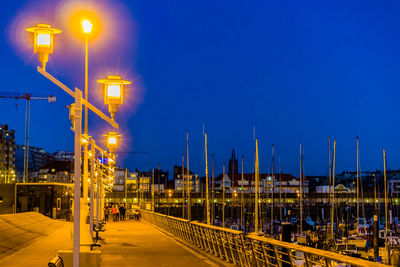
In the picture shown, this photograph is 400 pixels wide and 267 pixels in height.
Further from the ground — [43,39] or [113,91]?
[43,39]

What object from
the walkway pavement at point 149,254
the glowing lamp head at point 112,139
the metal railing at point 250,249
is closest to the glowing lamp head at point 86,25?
the metal railing at point 250,249

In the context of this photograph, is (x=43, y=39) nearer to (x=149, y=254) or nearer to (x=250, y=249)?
(x=250, y=249)

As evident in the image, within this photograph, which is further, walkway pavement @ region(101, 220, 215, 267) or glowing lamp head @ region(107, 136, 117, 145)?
glowing lamp head @ region(107, 136, 117, 145)

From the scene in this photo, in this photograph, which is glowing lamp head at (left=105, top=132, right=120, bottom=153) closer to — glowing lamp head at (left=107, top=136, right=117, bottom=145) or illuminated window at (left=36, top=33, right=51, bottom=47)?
glowing lamp head at (left=107, top=136, right=117, bottom=145)

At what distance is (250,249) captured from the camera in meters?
16.0

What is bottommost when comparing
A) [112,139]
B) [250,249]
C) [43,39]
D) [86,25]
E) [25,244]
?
[25,244]

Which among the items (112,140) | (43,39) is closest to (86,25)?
(43,39)

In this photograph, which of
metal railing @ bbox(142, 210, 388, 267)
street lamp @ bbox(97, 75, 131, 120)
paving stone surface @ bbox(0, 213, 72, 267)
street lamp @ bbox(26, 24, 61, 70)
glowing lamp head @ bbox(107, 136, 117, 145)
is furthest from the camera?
glowing lamp head @ bbox(107, 136, 117, 145)

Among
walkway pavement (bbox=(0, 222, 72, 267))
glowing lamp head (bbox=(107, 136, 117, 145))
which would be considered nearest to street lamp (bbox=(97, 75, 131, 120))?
walkway pavement (bbox=(0, 222, 72, 267))

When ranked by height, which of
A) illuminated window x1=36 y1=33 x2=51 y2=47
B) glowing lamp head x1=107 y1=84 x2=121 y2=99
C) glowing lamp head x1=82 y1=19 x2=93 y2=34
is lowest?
glowing lamp head x1=107 y1=84 x2=121 y2=99

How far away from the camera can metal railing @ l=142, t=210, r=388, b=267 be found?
383 inches

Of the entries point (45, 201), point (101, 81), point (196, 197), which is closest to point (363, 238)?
point (45, 201)

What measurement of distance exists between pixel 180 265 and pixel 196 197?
15746 centimetres

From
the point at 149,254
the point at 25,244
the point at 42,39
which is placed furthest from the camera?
the point at 25,244
